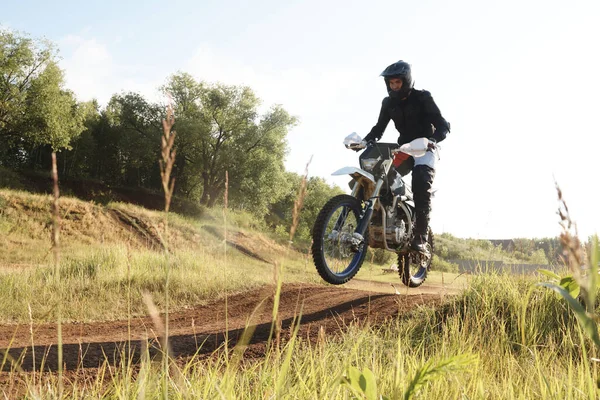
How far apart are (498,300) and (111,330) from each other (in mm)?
4246

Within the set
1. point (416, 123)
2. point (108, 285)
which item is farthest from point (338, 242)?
point (108, 285)

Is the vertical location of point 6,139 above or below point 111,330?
above

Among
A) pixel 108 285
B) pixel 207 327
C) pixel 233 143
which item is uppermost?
pixel 233 143

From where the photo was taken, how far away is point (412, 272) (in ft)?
25.0

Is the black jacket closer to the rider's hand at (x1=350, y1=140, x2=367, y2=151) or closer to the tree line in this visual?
the rider's hand at (x1=350, y1=140, x2=367, y2=151)

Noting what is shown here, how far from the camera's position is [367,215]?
5.39 m

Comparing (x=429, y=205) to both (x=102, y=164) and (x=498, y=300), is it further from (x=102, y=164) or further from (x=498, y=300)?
(x=102, y=164)

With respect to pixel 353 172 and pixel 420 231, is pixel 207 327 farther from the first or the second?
pixel 420 231

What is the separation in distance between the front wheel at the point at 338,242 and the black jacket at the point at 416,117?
4.36 feet

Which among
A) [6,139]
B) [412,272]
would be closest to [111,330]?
[412,272]

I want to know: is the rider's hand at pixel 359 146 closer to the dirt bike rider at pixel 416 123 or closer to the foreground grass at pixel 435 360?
the dirt bike rider at pixel 416 123

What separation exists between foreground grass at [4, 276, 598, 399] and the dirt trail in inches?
13.3

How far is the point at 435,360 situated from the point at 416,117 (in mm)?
4471

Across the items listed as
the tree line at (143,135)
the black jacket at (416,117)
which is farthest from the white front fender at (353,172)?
the tree line at (143,135)
